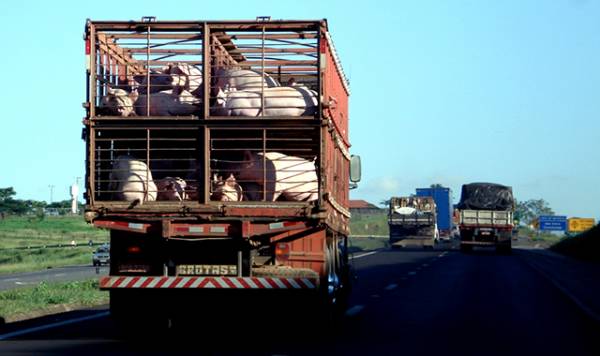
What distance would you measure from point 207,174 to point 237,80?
1.31 meters

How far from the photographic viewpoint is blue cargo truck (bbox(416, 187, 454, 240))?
264 feet

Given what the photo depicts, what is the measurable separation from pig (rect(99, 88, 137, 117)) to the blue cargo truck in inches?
2622

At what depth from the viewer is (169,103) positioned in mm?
14320

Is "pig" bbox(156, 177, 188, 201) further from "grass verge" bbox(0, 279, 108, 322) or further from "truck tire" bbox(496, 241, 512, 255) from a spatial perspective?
"truck tire" bbox(496, 241, 512, 255)

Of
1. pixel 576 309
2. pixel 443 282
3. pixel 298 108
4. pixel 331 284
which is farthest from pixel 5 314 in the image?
pixel 443 282

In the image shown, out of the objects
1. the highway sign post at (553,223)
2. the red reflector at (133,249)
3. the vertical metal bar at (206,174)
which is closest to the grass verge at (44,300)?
the red reflector at (133,249)

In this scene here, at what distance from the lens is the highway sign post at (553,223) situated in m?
109

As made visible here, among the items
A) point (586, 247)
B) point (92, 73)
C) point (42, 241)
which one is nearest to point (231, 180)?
point (92, 73)

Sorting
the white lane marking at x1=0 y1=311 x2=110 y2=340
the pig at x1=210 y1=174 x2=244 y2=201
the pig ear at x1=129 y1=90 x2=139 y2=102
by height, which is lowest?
the white lane marking at x1=0 y1=311 x2=110 y2=340

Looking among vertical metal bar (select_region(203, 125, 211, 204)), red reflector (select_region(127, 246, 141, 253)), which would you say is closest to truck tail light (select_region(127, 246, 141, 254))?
red reflector (select_region(127, 246, 141, 253))

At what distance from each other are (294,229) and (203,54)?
252cm

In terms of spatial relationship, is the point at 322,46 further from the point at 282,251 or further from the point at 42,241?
the point at 42,241

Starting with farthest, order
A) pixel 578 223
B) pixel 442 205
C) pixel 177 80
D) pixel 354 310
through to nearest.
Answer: pixel 578 223, pixel 442 205, pixel 354 310, pixel 177 80

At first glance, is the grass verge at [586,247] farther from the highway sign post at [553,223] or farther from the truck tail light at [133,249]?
the truck tail light at [133,249]
